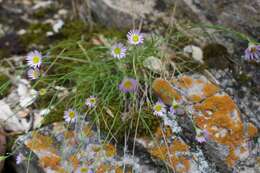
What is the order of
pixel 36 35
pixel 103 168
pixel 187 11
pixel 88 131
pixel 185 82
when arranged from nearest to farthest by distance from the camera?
pixel 103 168
pixel 88 131
pixel 185 82
pixel 187 11
pixel 36 35

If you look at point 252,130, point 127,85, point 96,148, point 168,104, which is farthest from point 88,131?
point 252,130

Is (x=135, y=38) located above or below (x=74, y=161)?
above

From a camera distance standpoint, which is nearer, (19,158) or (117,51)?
(19,158)

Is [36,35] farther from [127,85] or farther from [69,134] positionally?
[127,85]

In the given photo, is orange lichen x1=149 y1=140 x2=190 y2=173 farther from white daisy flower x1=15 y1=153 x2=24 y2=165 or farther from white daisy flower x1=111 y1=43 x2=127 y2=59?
white daisy flower x1=15 y1=153 x2=24 y2=165

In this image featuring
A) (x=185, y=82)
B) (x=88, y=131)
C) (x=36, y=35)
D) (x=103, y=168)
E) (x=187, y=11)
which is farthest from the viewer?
(x=36, y=35)

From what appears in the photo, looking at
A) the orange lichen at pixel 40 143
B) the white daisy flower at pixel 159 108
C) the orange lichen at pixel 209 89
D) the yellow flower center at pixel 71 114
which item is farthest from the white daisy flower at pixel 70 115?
the orange lichen at pixel 209 89

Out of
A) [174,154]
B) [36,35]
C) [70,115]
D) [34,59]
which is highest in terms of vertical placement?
[34,59]

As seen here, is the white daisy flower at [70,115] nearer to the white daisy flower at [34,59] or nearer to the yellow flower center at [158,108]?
the white daisy flower at [34,59]
